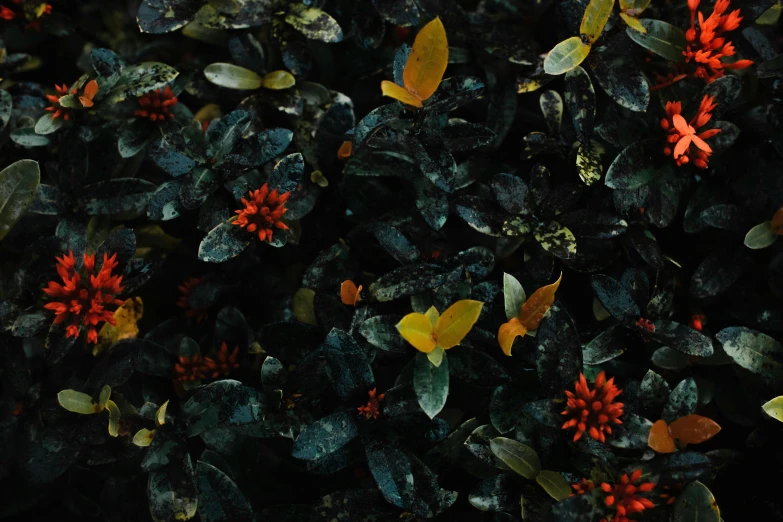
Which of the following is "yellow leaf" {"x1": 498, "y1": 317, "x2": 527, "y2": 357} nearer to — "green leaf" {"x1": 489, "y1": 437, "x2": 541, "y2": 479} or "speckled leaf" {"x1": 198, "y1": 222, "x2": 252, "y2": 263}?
"green leaf" {"x1": 489, "y1": 437, "x2": 541, "y2": 479}

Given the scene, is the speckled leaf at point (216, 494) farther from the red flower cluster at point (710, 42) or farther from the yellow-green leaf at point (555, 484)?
the red flower cluster at point (710, 42)

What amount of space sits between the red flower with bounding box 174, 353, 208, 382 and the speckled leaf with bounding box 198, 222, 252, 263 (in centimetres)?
31

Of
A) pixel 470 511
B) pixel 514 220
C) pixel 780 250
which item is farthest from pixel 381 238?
pixel 780 250

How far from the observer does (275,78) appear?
1636 millimetres

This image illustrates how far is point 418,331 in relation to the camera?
122 cm

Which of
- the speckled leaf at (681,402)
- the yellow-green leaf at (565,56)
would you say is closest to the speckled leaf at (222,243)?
the yellow-green leaf at (565,56)

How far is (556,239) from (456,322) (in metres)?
0.35

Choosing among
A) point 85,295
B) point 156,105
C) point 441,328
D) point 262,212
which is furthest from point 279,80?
point 441,328

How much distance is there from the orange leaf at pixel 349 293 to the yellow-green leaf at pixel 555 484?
516 mm

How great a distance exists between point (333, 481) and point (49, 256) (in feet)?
2.67

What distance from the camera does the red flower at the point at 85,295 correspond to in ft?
4.48

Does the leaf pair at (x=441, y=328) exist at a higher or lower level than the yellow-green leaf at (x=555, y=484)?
higher

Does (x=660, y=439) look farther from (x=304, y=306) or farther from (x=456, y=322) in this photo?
(x=304, y=306)

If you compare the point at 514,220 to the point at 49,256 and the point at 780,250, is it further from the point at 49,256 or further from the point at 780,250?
the point at 49,256
